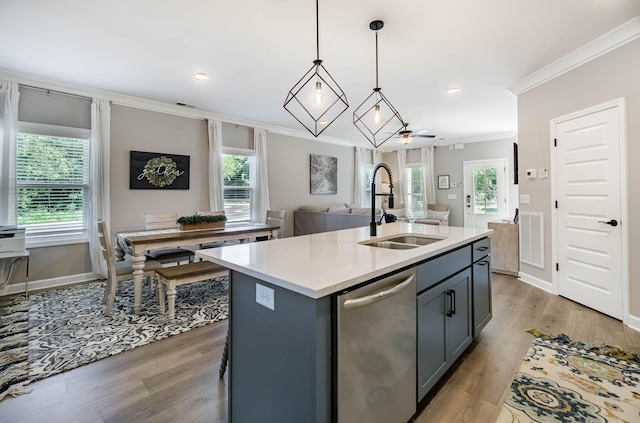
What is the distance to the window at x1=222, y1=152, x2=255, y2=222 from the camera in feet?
18.0

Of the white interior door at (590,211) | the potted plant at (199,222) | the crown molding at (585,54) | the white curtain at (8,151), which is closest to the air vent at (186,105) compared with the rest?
the white curtain at (8,151)

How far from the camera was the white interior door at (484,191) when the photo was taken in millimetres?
7039

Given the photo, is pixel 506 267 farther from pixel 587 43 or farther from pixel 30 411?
pixel 30 411

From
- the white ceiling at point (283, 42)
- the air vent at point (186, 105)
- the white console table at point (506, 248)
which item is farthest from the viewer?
the air vent at point (186, 105)

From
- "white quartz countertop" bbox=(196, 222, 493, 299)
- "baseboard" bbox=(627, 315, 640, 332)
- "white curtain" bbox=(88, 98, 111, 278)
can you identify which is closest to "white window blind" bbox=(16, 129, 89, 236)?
"white curtain" bbox=(88, 98, 111, 278)

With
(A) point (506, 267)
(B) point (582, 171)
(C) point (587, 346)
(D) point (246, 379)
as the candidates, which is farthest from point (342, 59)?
(A) point (506, 267)

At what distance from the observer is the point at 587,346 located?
2270 millimetres

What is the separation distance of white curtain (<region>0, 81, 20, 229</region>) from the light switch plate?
408 cm

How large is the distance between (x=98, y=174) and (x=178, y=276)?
242cm

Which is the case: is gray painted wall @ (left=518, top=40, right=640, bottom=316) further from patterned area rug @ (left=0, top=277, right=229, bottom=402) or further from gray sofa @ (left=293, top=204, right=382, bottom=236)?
patterned area rug @ (left=0, top=277, right=229, bottom=402)

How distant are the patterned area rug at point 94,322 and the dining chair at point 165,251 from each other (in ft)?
1.44

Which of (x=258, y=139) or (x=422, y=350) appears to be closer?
(x=422, y=350)

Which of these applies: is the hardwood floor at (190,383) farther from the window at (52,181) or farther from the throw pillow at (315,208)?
the throw pillow at (315,208)

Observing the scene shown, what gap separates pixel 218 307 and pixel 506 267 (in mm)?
4025
